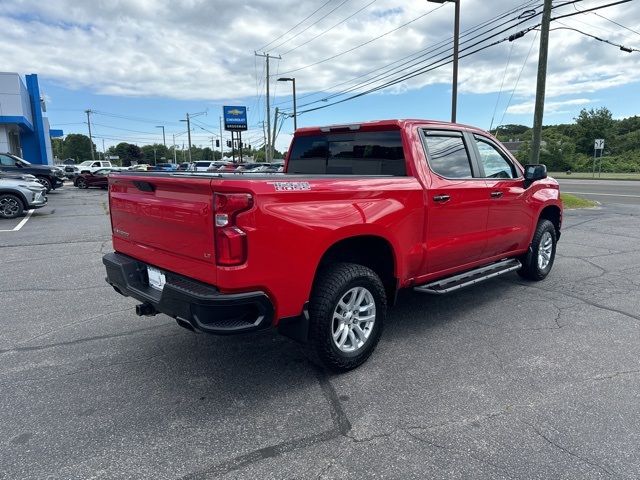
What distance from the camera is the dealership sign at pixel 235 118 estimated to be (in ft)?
180

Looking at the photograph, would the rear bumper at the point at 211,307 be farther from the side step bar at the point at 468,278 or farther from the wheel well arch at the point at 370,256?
the side step bar at the point at 468,278

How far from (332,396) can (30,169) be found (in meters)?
21.1

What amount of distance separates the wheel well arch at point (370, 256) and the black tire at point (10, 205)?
Result: 41.9ft

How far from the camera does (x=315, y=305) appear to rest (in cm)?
319

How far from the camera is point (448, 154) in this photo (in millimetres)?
4434

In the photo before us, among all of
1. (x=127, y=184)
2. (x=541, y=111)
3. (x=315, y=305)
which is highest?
(x=541, y=111)

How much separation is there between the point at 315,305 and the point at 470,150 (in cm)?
266

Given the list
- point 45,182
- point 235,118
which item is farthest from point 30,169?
point 235,118

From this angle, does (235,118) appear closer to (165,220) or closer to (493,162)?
(493,162)

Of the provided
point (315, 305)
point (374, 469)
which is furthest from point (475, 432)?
point (315, 305)

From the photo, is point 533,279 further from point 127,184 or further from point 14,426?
point 14,426

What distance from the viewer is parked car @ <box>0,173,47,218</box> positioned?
12641mm

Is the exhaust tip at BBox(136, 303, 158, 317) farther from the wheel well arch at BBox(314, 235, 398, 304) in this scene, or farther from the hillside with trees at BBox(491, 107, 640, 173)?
the hillside with trees at BBox(491, 107, 640, 173)

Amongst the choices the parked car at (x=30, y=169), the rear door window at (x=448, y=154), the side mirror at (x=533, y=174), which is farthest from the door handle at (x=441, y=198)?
the parked car at (x=30, y=169)
